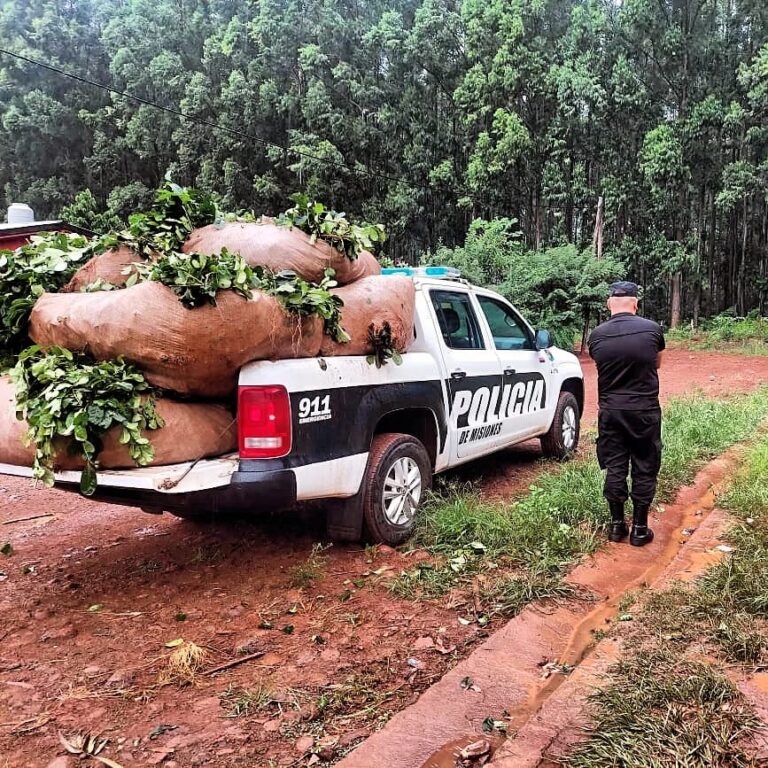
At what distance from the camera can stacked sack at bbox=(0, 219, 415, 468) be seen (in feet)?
10.5

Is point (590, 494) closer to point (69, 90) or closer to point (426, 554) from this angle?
point (426, 554)

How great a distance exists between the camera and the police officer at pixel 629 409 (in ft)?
13.7

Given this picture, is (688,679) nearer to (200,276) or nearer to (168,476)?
(168,476)

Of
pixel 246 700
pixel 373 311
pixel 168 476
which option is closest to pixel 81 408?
pixel 168 476

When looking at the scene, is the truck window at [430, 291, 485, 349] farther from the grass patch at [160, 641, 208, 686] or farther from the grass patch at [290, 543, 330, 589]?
the grass patch at [160, 641, 208, 686]

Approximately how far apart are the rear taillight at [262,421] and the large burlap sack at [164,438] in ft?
0.52

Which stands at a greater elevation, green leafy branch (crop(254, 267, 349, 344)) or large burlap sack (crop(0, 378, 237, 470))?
green leafy branch (crop(254, 267, 349, 344))

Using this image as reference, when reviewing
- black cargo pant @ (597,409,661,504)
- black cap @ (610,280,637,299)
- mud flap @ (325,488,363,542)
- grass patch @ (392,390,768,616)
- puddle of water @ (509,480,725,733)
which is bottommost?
puddle of water @ (509,480,725,733)

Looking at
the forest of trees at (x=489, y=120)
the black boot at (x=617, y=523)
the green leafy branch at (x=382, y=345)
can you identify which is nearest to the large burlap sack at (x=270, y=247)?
the green leafy branch at (x=382, y=345)

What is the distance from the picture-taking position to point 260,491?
134 inches

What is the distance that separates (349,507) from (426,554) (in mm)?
586

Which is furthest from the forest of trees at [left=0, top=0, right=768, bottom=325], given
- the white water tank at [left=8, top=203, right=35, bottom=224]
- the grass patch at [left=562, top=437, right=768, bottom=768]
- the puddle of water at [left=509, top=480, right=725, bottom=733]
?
the grass patch at [left=562, top=437, right=768, bottom=768]

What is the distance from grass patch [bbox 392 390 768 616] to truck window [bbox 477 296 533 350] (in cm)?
122

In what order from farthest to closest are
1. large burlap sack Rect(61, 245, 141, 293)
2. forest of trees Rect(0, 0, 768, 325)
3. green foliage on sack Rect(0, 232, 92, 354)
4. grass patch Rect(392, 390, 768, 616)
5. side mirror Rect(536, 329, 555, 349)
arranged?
1. forest of trees Rect(0, 0, 768, 325)
2. side mirror Rect(536, 329, 555, 349)
3. large burlap sack Rect(61, 245, 141, 293)
4. green foliage on sack Rect(0, 232, 92, 354)
5. grass patch Rect(392, 390, 768, 616)
